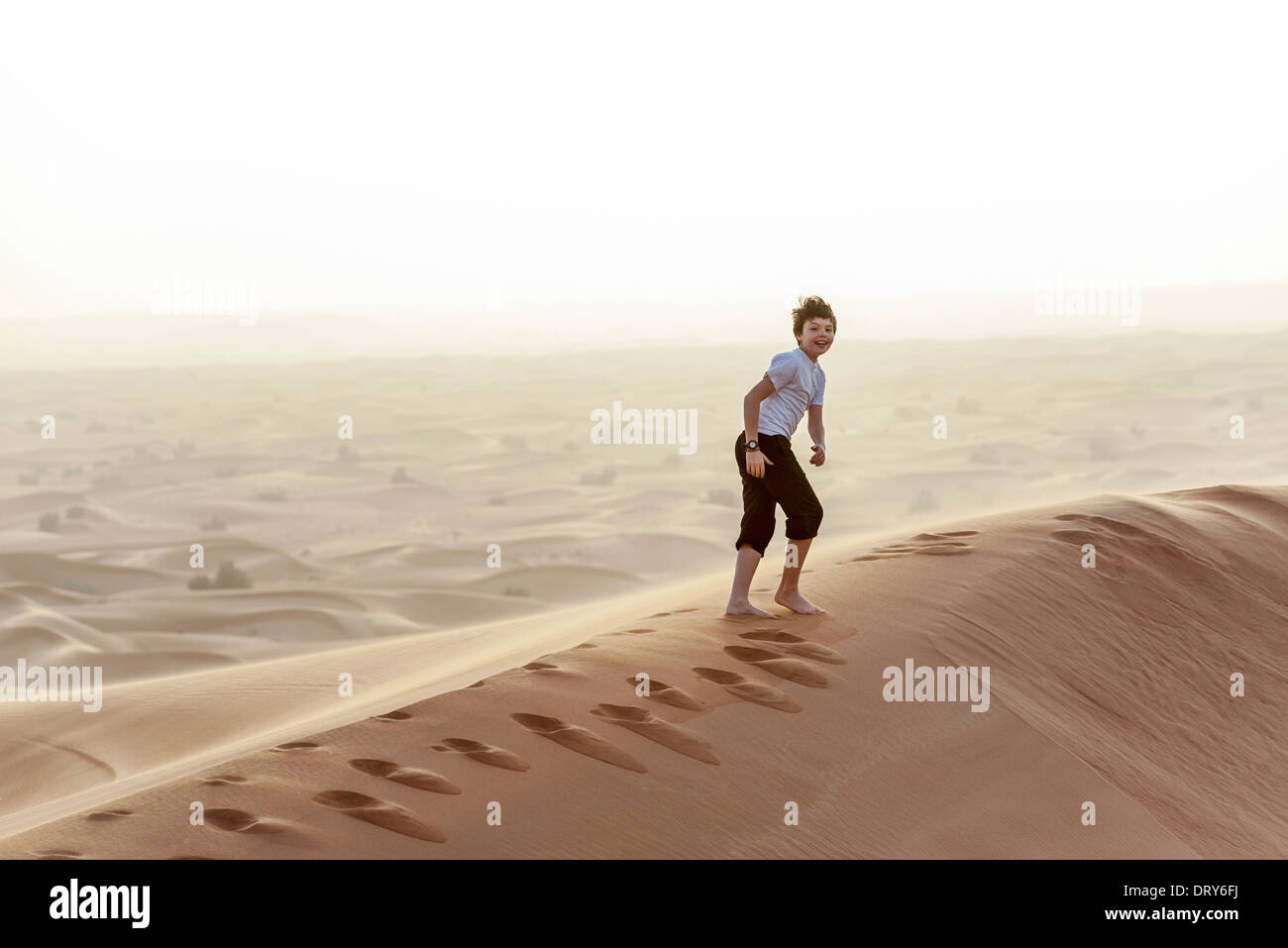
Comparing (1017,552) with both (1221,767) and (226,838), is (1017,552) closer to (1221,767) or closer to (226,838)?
(1221,767)

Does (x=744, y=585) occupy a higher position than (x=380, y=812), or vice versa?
(x=744, y=585)

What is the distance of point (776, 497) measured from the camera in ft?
17.7

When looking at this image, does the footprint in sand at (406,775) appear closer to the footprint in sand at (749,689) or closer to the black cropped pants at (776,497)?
the footprint in sand at (749,689)

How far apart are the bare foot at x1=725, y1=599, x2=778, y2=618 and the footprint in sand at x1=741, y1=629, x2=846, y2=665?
19 cm

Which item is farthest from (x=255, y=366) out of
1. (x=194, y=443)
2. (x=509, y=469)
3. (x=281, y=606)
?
(x=281, y=606)

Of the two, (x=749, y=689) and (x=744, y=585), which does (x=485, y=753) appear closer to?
(x=749, y=689)

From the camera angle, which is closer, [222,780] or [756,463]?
[222,780]

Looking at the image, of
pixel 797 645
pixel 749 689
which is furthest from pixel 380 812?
pixel 797 645

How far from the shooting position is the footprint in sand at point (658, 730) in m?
4.42

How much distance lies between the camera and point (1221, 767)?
5270 mm

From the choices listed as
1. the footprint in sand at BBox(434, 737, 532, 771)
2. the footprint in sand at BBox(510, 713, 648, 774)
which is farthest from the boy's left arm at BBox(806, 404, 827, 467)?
the footprint in sand at BBox(434, 737, 532, 771)

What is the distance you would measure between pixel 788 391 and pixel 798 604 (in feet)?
2.96

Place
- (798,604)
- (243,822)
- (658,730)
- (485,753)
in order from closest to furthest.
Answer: (243,822)
(485,753)
(658,730)
(798,604)

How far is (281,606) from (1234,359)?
1359 inches
